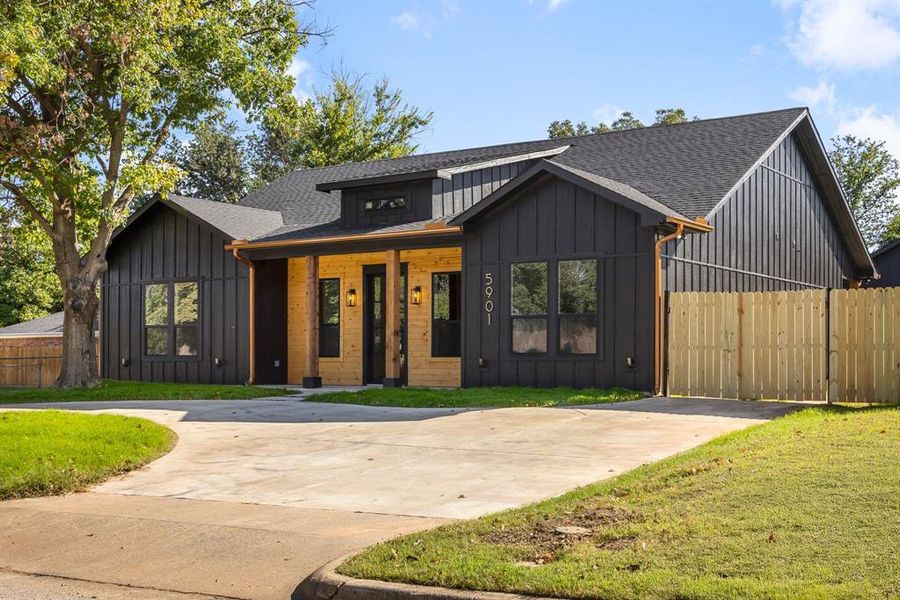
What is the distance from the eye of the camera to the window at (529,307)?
58.4ft

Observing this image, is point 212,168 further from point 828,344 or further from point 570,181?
point 828,344

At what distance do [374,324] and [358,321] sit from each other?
1.24 feet

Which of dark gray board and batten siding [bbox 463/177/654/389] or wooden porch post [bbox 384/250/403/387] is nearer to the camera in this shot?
dark gray board and batten siding [bbox 463/177/654/389]

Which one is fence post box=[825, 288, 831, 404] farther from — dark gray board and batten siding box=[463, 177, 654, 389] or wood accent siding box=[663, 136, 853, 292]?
wood accent siding box=[663, 136, 853, 292]

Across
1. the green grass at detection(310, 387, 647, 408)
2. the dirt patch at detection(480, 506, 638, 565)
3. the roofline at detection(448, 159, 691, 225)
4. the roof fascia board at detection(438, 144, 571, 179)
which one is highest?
the roof fascia board at detection(438, 144, 571, 179)

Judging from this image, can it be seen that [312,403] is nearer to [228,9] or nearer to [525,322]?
[525,322]

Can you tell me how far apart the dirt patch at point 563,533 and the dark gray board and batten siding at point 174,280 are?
53.6 ft

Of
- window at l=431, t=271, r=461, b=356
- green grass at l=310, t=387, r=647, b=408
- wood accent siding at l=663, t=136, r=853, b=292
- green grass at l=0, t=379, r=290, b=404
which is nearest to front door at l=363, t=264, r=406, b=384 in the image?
→ window at l=431, t=271, r=461, b=356

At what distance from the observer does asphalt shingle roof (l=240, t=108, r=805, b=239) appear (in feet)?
63.7

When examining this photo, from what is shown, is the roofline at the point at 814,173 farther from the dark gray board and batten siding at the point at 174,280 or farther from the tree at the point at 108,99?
the dark gray board and batten siding at the point at 174,280

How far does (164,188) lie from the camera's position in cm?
2112

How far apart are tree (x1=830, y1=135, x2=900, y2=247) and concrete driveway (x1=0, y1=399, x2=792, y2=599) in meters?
36.0

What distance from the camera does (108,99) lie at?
2053cm

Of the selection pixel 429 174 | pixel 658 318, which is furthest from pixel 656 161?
pixel 658 318
